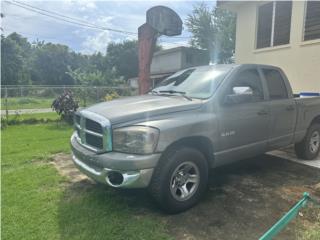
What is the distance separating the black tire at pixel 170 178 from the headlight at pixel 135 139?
0.89 feet

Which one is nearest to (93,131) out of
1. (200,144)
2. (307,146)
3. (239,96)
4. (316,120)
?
(200,144)

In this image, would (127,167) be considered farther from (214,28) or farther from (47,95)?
(214,28)

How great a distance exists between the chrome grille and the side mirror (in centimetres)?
171

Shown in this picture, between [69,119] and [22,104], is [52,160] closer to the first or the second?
[69,119]

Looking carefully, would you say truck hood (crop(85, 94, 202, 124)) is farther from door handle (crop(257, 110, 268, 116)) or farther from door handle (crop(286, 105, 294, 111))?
door handle (crop(286, 105, 294, 111))

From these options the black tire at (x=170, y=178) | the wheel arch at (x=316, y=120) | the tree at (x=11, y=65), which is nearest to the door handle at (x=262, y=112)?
the black tire at (x=170, y=178)

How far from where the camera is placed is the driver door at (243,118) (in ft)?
12.9

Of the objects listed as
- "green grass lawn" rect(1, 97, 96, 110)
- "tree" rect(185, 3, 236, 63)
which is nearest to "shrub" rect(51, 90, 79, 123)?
"green grass lawn" rect(1, 97, 96, 110)

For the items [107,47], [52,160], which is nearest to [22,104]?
[52,160]

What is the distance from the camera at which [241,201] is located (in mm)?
3822

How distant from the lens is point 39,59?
1925 inches

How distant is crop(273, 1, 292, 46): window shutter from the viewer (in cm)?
948

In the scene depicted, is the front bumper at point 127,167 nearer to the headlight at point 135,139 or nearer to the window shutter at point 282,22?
the headlight at point 135,139

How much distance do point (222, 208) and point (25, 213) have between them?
244 centimetres
